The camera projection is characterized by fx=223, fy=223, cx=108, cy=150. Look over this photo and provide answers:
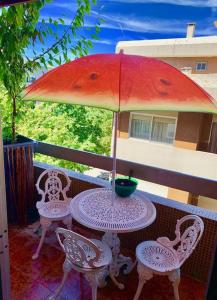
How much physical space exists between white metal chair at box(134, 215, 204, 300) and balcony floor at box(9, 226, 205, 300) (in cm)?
29

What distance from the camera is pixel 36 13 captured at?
1974 millimetres

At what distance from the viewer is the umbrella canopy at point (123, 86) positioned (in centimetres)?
136

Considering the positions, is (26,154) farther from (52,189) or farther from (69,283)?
(69,283)

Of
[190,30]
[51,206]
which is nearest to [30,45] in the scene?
[51,206]

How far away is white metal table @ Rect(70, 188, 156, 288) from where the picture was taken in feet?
5.59

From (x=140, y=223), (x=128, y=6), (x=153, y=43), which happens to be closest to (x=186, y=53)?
(x=153, y=43)

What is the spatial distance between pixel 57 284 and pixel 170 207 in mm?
1258

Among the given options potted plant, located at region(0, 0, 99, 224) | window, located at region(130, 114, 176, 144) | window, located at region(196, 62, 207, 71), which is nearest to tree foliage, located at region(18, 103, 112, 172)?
window, located at region(130, 114, 176, 144)

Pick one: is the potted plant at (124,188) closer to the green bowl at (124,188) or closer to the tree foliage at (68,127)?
the green bowl at (124,188)

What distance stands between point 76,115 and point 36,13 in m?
5.02

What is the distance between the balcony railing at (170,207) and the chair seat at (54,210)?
0.38 metres

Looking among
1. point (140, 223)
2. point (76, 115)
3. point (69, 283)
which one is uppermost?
point (76, 115)

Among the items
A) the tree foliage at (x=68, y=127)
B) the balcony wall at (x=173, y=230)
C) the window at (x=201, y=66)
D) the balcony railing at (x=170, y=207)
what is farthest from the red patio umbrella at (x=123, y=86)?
the window at (x=201, y=66)

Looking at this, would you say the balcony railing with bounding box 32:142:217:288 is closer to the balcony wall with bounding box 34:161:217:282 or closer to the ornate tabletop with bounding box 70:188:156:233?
the balcony wall with bounding box 34:161:217:282
